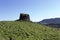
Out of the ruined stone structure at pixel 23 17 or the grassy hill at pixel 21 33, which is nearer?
the grassy hill at pixel 21 33

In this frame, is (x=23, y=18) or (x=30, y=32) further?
(x=23, y=18)

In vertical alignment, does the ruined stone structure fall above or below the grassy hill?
above

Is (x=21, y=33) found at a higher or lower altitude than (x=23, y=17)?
lower

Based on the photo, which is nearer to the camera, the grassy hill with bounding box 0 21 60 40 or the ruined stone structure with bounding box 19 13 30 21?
the grassy hill with bounding box 0 21 60 40

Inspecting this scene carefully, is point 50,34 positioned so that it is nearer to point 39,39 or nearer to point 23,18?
point 39,39

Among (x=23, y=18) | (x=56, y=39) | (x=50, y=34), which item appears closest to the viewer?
(x=56, y=39)

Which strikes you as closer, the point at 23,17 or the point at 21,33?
the point at 21,33

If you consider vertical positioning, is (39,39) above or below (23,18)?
below

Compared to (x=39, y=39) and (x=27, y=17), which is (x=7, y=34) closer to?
(x=39, y=39)

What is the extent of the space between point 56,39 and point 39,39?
356 centimetres

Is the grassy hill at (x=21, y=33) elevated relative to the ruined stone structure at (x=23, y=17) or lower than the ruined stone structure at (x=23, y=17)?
lower

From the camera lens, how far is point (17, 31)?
27.2m

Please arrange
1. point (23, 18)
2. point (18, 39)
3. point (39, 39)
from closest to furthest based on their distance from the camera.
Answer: point (18, 39)
point (39, 39)
point (23, 18)

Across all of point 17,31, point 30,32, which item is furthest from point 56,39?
point 17,31
